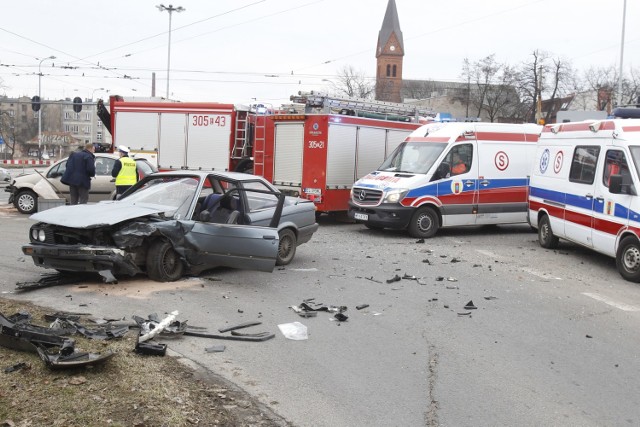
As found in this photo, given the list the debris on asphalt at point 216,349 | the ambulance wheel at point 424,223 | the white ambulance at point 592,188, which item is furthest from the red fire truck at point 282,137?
the debris on asphalt at point 216,349

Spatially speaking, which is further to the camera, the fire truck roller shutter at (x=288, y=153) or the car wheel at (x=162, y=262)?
the fire truck roller shutter at (x=288, y=153)

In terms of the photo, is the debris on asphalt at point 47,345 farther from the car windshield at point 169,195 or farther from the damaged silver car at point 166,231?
the car windshield at point 169,195

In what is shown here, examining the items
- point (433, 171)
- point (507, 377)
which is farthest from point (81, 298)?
point (433, 171)

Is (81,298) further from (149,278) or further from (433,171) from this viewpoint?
(433,171)

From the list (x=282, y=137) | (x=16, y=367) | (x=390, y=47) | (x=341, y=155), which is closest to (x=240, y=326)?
(x=16, y=367)

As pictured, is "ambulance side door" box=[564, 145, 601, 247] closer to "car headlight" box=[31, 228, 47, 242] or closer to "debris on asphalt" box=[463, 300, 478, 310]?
"debris on asphalt" box=[463, 300, 478, 310]

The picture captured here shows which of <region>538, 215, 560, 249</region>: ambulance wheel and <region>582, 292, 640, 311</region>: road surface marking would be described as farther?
<region>538, 215, 560, 249</region>: ambulance wheel


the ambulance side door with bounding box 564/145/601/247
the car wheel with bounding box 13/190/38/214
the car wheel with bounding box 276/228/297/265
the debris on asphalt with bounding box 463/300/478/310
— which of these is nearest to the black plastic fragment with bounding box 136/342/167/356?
the debris on asphalt with bounding box 463/300/478/310

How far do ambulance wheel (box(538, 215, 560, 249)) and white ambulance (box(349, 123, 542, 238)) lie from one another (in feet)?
6.58

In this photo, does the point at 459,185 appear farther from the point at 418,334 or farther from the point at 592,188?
the point at 418,334

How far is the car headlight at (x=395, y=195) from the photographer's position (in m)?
13.7

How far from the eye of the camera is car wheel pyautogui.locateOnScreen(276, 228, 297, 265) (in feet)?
32.7

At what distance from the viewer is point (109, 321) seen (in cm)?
620

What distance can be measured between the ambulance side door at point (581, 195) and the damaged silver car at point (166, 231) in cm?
570
